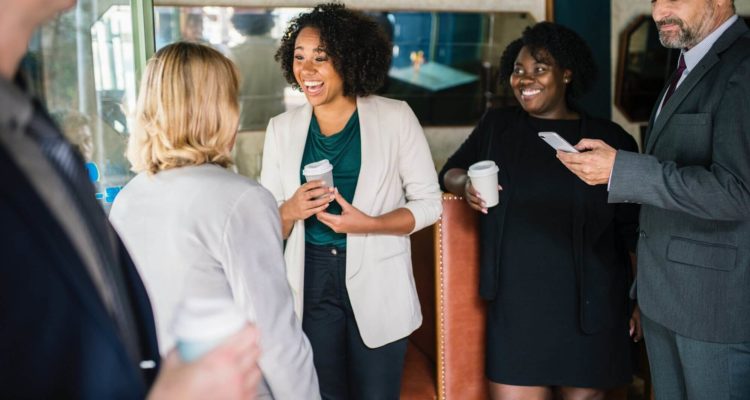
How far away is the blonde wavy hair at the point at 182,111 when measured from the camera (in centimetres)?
147

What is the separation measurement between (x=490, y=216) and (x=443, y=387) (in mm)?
715

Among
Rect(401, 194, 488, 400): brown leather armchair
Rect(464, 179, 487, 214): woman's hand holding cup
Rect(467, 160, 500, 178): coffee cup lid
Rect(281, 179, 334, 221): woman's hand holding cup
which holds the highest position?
Rect(467, 160, 500, 178): coffee cup lid

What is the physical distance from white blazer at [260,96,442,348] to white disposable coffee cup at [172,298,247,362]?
4.75ft

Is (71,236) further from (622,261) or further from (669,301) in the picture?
(622,261)

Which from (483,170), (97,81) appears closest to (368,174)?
(483,170)

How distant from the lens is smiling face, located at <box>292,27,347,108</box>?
2.30 metres

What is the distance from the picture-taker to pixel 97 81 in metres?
2.66

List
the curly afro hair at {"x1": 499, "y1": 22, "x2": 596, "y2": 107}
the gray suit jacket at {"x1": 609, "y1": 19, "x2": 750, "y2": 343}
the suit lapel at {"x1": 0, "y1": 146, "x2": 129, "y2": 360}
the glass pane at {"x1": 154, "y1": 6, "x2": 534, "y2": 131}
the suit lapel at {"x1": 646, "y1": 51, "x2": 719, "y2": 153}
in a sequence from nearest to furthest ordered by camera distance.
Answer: the suit lapel at {"x1": 0, "y1": 146, "x2": 129, "y2": 360} → the gray suit jacket at {"x1": 609, "y1": 19, "x2": 750, "y2": 343} → the suit lapel at {"x1": 646, "y1": 51, "x2": 719, "y2": 153} → the curly afro hair at {"x1": 499, "y1": 22, "x2": 596, "y2": 107} → the glass pane at {"x1": 154, "y1": 6, "x2": 534, "y2": 131}

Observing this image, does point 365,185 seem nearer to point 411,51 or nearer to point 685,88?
point 685,88

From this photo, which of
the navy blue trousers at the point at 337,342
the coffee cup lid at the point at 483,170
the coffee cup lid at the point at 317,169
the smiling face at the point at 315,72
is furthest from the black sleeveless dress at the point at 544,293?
the coffee cup lid at the point at 317,169

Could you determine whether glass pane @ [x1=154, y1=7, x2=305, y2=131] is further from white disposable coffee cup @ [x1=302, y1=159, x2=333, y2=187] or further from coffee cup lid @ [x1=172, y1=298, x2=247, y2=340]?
coffee cup lid @ [x1=172, y1=298, x2=247, y2=340]

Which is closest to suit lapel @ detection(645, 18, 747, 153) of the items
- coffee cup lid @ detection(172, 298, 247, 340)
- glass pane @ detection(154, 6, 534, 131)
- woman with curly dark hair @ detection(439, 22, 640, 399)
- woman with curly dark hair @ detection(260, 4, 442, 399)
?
woman with curly dark hair @ detection(439, 22, 640, 399)

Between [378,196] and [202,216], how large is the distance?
37.5 inches

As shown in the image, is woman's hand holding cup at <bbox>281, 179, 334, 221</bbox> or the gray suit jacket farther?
woman's hand holding cup at <bbox>281, 179, 334, 221</bbox>
